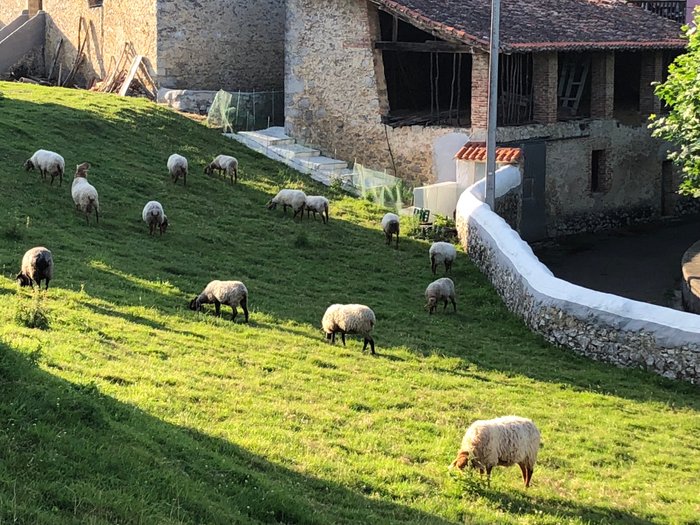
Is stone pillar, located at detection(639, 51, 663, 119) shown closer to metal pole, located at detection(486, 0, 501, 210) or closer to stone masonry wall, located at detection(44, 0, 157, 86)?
metal pole, located at detection(486, 0, 501, 210)

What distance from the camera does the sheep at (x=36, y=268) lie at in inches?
562

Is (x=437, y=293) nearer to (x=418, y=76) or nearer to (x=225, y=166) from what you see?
(x=225, y=166)

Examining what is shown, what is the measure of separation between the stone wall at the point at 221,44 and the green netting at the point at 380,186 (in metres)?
7.61

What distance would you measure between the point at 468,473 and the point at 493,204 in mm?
12564

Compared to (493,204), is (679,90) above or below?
above

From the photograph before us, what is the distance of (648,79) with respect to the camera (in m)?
31.9

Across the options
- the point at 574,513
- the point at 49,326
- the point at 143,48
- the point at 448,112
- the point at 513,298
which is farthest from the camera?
the point at 143,48

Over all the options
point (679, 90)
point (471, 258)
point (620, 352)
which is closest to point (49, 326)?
point (620, 352)

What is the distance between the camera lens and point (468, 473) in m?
9.88

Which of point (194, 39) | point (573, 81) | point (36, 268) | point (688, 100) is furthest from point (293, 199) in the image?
Result: point (573, 81)

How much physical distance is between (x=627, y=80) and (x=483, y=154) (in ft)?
41.7

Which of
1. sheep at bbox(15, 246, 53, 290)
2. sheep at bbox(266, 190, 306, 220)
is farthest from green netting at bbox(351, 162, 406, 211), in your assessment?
sheep at bbox(15, 246, 53, 290)

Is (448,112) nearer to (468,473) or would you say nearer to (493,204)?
(493,204)

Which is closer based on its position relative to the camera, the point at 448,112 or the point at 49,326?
the point at 49,326
